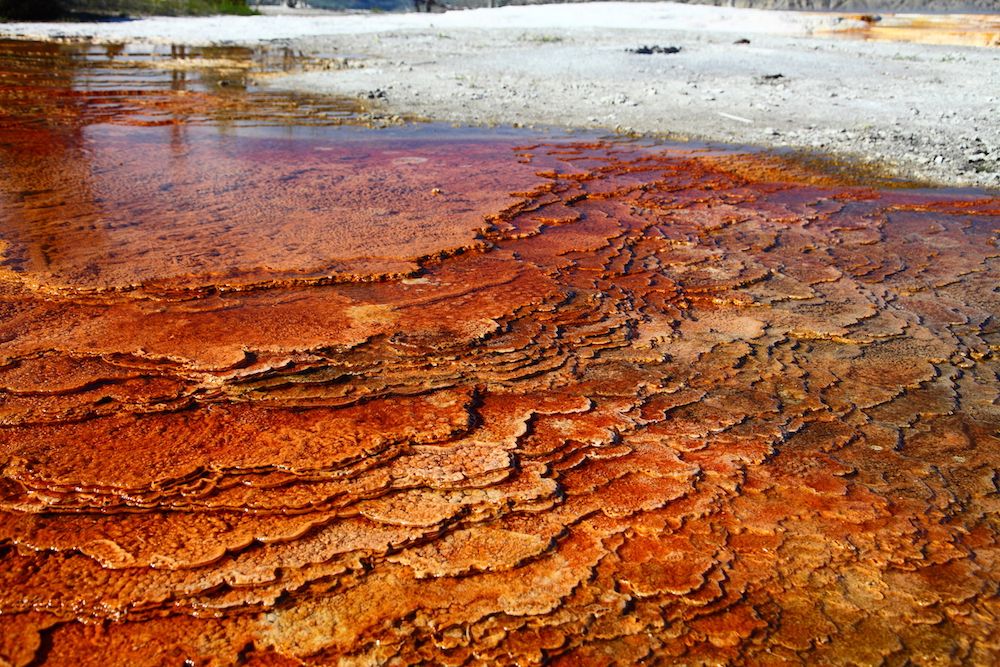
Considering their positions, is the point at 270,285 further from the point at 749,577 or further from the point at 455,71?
the point at 455,71

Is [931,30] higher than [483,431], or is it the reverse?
[931,30]

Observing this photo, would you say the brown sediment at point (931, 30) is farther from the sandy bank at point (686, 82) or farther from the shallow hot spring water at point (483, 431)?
the shallow hot spring water at point (483, 431)

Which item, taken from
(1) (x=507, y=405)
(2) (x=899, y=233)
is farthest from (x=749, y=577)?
(2) (x=899, y=233)

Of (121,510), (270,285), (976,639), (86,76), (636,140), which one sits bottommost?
(976,639)

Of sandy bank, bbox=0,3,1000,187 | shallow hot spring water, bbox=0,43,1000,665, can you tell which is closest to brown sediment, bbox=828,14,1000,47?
sandy bank, bbox=0,3,1000,187

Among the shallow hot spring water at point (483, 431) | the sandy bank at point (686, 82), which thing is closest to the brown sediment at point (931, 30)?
the sandy bank at point (686, 82)

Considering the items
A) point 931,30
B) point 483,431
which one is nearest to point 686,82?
point 483,431

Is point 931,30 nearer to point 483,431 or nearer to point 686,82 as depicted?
point 686,82

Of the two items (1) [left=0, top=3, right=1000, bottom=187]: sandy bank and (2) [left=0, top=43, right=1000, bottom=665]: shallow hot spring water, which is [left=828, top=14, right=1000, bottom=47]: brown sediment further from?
(2) [left=0, top=43, right=1000, bottom=665]: shallow hot spring water
